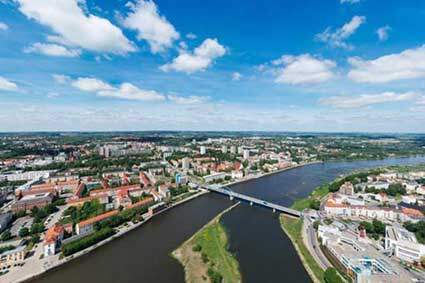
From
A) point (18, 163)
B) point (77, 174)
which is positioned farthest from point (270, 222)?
point (18, 163)

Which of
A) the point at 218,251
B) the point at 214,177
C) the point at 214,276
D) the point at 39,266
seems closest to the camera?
the point at 214,276

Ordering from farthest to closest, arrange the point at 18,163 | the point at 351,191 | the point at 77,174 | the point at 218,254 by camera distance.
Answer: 1. the point at 18,163
2. the point at 77,174
3. the point at 351,191
4. the point at 218,254

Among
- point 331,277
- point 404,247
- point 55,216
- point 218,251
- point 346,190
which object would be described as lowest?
point 55,216

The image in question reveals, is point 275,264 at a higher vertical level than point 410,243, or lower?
lower

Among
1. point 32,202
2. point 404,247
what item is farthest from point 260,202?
point 32,202

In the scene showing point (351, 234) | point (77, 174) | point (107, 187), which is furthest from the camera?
point (77, 174)

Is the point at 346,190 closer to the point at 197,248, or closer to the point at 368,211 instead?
the point at 368,211

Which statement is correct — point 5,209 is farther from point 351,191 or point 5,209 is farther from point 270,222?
point 351,191

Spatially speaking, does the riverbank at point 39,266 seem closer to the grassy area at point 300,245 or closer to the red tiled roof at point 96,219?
the red tiled roof at point 96,219

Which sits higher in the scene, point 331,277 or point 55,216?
A: point 331,277
